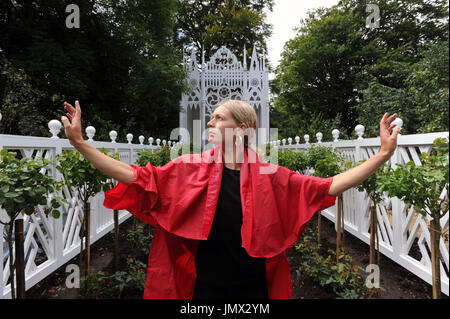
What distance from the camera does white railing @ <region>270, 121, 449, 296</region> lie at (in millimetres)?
1663

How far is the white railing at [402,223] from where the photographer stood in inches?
65.5

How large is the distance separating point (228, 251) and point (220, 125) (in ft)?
1.90

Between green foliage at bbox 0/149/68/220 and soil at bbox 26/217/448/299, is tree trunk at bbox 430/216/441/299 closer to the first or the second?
soil at bbox 26/217/448/299

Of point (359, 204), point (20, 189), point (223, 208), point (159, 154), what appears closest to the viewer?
point (20, 189)

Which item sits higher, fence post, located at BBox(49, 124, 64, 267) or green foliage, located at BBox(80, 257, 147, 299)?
fence post, located at BBox(49, 124, 64, 267)

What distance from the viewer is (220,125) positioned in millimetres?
1034

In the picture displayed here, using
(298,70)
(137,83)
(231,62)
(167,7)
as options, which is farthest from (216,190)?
(231,62)

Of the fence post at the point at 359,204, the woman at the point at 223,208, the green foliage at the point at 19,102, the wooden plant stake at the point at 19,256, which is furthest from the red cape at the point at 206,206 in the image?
the green foliage at the point at 19,102

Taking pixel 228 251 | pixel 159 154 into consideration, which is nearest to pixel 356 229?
pixel 228 251

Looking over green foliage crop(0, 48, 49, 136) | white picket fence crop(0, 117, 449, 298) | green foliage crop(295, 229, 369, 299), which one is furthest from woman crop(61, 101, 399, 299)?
green foliage crop(0, 48, 49, 136)

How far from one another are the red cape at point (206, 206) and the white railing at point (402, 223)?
75 cm

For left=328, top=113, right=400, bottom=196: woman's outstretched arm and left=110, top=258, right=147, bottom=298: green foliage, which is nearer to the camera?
left=328, top=113, right=400, bottom=196: woman's outstretched arm

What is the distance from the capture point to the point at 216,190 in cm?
101

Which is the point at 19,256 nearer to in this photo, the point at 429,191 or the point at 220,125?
the point at 220,125
